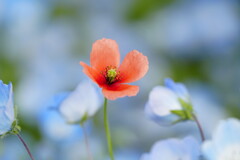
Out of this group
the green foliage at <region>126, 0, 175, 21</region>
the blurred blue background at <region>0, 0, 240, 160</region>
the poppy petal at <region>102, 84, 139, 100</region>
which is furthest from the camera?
the green foliage at <region>126, 0, 175, 21</region>

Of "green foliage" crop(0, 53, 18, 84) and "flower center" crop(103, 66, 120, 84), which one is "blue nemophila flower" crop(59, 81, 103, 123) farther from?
"green foliage" crop(0, 53, 18, 84)

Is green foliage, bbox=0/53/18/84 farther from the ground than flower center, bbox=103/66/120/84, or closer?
closer

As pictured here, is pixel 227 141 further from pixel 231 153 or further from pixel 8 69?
pixel 8 69

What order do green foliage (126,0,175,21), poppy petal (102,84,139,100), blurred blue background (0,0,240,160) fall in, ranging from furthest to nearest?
green foliage (126,0,175,21) < blurred blue background (0,0,240,160) < poppy petal (102,84,139,100)

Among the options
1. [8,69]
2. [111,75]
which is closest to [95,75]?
[111,75]

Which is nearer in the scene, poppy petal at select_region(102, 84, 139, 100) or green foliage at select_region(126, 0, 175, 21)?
poppy petal at select_region(102, 84, 139, 100)

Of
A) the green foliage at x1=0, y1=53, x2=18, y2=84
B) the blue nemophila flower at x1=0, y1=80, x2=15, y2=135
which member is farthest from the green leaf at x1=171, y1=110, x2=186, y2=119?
the green foliage at x1=0, y1=53, x2=18, y2=84

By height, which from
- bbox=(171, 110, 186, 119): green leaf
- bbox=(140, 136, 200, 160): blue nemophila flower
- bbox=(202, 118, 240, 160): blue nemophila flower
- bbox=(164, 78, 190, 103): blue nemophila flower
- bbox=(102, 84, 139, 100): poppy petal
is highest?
bbox=(102, 84, 139, 100): poppy petal
